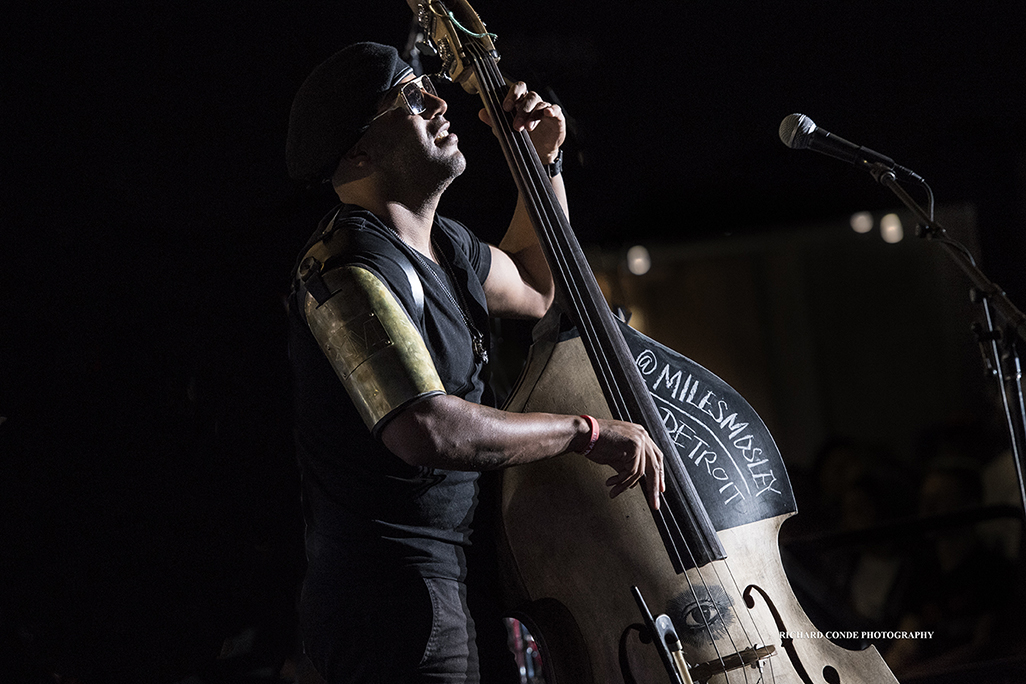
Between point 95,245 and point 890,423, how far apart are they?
7657 millimetres

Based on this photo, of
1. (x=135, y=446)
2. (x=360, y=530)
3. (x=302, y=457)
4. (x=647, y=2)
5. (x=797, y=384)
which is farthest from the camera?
(x=797, y=384)

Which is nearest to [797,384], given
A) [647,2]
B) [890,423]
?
[890,423]

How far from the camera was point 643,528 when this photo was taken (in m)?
1.46

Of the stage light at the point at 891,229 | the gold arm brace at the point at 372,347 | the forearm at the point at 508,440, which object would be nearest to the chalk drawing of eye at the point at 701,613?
the forearm at the point at 508,440

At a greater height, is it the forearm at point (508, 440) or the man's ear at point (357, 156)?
the man's ear at point (357, 156)

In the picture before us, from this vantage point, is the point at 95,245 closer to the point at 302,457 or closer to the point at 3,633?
the point at 302,457

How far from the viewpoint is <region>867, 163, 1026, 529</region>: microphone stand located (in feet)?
5.68

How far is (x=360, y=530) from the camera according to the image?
5.17 feet

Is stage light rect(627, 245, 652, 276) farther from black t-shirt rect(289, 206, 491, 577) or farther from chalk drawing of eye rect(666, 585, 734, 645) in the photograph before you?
chalk drawing of eye rect(666, 585, 734, 645)

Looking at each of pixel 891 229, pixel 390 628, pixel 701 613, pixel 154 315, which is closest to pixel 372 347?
pixel 390 628

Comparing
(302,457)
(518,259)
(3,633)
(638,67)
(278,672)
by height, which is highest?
(638,67)

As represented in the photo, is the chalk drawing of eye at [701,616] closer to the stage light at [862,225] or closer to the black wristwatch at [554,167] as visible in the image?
the black wristwatch at [554,167]

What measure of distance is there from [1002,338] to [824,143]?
567 mm

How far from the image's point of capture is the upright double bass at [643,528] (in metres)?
1.37
